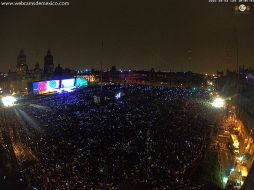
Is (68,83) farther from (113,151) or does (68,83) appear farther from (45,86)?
(113,151)

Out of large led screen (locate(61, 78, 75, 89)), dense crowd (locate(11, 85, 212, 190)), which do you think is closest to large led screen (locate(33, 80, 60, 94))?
large led screen (locate(61, 78, 75, 89))

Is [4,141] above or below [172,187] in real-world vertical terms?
above

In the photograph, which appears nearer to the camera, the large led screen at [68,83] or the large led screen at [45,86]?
the large led screen at [45,86]

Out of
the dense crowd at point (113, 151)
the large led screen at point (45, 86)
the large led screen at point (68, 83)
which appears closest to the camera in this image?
the dense crowd at point (113, 151)

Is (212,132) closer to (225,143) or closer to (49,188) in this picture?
(225,143)

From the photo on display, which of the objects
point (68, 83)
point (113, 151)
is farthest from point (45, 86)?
point (113, 151)

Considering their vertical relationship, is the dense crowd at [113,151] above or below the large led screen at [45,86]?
below

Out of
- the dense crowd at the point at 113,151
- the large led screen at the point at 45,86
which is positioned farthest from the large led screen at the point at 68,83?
the dense crowd at the point at 113,151

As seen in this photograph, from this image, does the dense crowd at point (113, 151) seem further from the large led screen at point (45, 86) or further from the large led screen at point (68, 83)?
the large led screen at point (68, 83)

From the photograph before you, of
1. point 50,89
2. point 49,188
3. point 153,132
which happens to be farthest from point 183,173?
point 50,89
